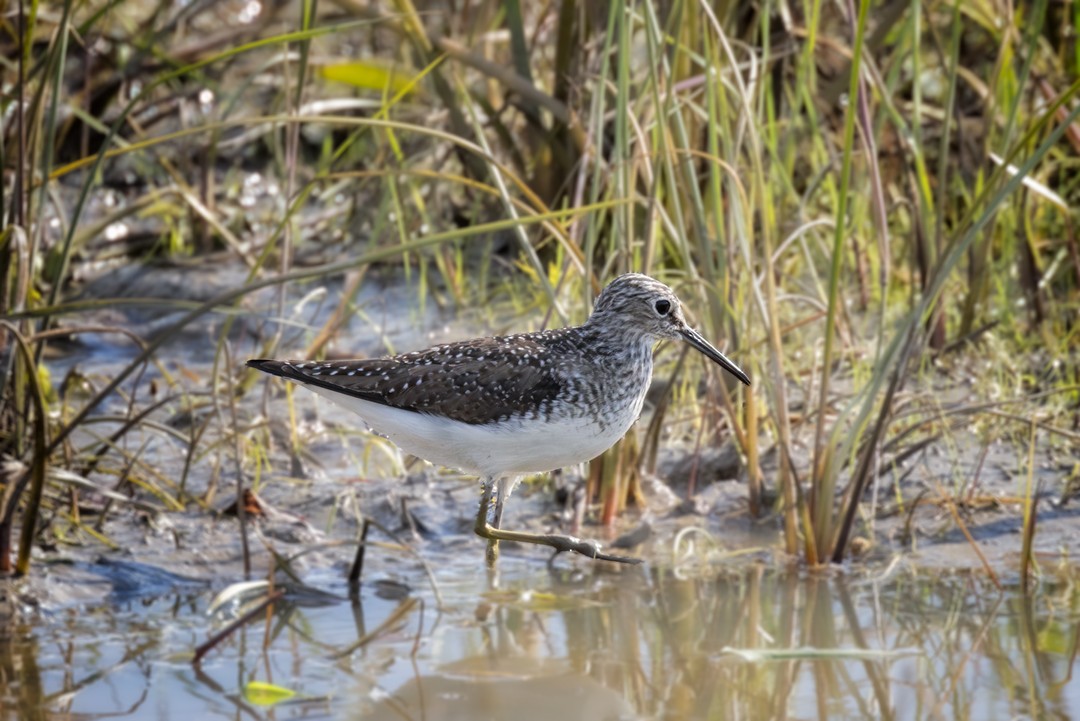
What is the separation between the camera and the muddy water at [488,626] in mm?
5793

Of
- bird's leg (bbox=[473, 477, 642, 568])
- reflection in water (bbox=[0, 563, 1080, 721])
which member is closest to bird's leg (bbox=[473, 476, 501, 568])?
bird's leg (bbox=[473, 477, 642, 568])

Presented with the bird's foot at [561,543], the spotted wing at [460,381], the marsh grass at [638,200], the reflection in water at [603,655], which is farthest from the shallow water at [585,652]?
the spotted wing at [460,381]

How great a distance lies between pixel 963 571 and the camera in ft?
22.3

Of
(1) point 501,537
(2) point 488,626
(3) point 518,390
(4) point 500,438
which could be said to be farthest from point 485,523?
(2) point 488,626

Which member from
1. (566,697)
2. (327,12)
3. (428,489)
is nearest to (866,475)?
(566,697)

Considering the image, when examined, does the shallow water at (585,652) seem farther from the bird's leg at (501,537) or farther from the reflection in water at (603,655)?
the bird's leg at (501,537)

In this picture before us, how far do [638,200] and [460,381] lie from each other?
1195 millimetres

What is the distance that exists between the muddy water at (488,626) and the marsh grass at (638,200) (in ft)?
0.90

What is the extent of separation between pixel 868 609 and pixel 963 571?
64 cm

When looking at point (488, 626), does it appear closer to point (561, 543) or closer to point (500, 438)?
point (500, 438)

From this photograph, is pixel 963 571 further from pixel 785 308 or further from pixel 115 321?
pixel 115 321

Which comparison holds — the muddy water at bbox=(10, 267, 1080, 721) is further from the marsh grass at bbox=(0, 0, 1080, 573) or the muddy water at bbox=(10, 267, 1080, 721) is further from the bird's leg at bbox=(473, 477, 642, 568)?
the bird's leg at bbox=(473, 477, 642, 568)

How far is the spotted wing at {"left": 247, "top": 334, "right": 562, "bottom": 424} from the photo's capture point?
462 centimetres

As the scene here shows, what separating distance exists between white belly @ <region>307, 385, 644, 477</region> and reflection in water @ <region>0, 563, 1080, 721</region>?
5.03 feet
